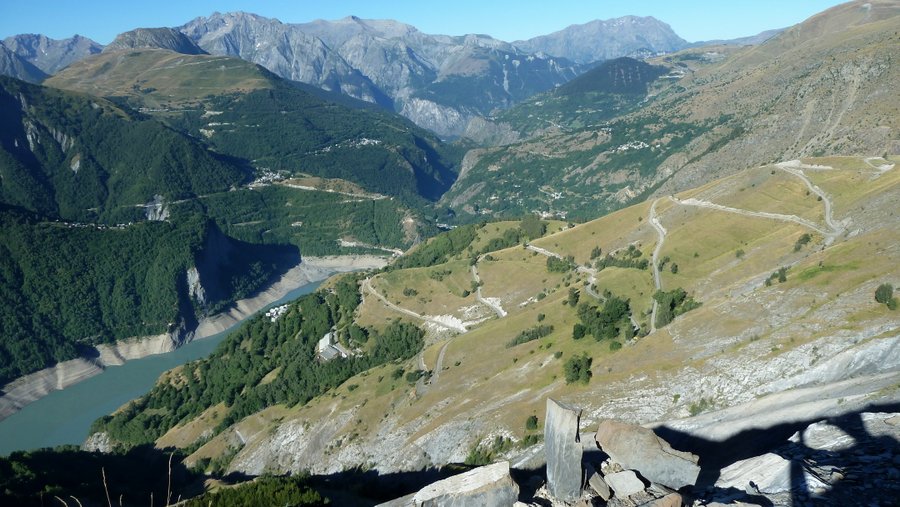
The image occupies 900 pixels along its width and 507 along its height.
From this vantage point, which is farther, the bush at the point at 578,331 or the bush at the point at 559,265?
the bush at the point at 559,265

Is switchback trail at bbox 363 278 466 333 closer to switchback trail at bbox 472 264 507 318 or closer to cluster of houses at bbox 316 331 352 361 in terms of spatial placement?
switchback trail at bbox 472 264 507 318

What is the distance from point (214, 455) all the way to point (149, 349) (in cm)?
10431

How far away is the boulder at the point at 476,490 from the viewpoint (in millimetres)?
26078

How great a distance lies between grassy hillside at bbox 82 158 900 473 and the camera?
5141 cm

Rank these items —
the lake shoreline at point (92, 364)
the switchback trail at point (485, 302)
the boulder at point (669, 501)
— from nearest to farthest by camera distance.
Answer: the boulder at point (669, 501)
the switchback trail at point (485, 302)
the lake shoreline at point (92, 364)

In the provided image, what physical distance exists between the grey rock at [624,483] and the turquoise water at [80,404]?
14305cm

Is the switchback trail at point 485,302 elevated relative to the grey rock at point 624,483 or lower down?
lower down

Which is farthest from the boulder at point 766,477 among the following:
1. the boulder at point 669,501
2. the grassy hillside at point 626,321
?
the grassy hillside at point 626,321

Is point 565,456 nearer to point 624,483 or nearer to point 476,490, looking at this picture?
point 624,483

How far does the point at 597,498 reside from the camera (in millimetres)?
24531

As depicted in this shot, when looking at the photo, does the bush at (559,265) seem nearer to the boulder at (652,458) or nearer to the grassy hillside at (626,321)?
the grassy hillside at (626,321)

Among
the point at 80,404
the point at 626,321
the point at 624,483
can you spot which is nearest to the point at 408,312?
the point at 626,321

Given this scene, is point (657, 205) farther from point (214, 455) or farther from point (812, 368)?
point (214, 455)

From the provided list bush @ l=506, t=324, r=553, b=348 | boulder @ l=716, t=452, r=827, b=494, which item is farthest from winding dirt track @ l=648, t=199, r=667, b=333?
boulder @ l=716, t=452, r=827, b=494
